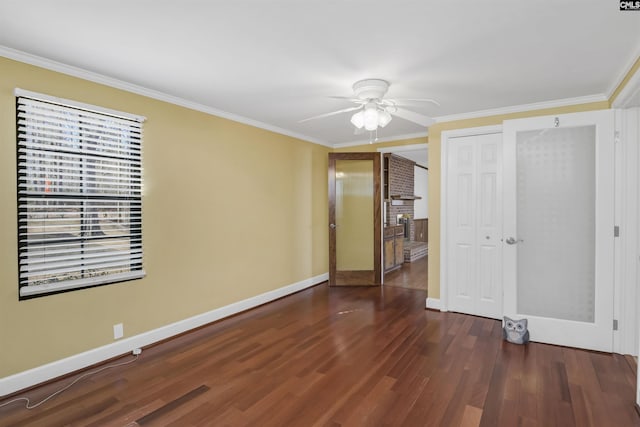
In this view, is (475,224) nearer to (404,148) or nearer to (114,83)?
(404,148)

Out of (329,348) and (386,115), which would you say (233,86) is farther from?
(329,348)

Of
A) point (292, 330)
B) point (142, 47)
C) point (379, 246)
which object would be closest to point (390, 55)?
point (142, 47)

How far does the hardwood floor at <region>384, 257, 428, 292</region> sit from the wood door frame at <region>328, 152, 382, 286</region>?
0.42 m

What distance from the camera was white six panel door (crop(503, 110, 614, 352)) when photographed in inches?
122

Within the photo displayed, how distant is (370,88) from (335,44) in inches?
27.4

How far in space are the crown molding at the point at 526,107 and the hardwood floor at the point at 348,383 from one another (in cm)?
244

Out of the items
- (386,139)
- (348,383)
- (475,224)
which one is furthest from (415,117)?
(348,383)

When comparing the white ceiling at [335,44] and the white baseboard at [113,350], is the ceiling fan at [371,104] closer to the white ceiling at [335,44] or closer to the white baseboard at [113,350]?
the white ceiling at [335,44]

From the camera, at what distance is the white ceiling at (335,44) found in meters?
1.89

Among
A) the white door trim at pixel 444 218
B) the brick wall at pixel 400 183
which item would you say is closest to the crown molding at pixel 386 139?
the white door trim at pixel 444 218

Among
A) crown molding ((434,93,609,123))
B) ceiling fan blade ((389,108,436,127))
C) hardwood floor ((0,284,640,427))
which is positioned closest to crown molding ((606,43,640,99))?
crown molding ((434,93,609,123))

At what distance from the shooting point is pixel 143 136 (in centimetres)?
319

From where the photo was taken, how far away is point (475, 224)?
13.3 ft

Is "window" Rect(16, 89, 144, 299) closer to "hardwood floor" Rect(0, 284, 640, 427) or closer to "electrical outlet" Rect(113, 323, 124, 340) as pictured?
"electrical outlet" Rect(113, 323, 124, 340)
